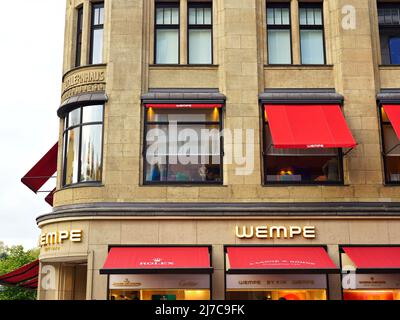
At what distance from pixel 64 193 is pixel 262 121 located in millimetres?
6876

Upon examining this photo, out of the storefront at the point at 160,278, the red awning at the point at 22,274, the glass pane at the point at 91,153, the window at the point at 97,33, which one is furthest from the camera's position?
the red awning at the point at 22,274

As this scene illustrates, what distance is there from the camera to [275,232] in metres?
15.5

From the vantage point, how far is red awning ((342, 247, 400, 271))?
1451 cm

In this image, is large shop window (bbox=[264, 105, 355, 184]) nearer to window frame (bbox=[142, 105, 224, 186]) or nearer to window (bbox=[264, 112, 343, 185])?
window (bbox=[264, 112, 343, 185])

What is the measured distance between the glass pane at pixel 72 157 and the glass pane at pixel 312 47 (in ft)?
26.5

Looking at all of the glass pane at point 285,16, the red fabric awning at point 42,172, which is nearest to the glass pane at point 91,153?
the red fabric awning at point 42,172

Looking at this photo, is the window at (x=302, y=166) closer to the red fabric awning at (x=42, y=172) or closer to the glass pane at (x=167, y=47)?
the glass pane at (x=167, y=47)

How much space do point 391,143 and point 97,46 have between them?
1035 cm

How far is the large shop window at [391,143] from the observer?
16156 millimetres

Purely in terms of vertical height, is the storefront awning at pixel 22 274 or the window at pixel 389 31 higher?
the window at pixel 389 31

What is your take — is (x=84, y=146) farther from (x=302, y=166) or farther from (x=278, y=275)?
(x=278, y=275)

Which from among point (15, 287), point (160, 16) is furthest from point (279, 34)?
point (15, 287)

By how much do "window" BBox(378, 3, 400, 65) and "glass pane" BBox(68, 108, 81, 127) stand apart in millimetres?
10470
